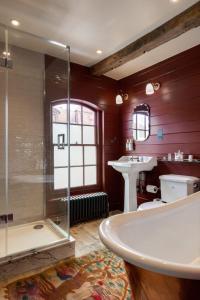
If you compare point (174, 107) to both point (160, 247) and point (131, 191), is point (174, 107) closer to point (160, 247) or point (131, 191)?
point (131, 191)

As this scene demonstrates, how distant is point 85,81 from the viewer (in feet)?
11.9

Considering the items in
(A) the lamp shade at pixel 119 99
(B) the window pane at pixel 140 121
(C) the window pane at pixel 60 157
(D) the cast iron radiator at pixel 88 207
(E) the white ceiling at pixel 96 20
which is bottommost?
(D) the cast iron radiator at pixel 88 207

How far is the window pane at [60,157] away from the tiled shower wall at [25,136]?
0.21m

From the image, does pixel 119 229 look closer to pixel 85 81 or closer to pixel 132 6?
pixel 132 6

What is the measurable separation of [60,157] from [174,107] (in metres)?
1.92

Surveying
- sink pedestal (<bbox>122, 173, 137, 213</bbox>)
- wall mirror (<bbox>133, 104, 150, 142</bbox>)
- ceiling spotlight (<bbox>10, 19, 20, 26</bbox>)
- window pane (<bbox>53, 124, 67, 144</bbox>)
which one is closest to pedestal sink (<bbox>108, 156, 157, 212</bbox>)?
sink pedestal (<bbox>122, 173, 137, 213</bbox>)

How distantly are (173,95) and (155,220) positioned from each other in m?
2.15

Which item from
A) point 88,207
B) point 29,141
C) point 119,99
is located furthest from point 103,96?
point 88,207

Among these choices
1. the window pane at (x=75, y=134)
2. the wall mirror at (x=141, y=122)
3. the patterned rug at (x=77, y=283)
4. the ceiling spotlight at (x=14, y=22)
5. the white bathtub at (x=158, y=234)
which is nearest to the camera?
the white bathtub at (x=158, y=234)

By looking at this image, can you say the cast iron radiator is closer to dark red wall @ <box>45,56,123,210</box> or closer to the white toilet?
dark red wall @ <box>45,56,123,210</box>

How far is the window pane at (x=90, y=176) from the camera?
383cm

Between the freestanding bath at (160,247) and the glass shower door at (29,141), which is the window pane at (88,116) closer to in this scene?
the glass shower door at (29,141)

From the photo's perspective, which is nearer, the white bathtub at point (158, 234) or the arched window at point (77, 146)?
the white bathtub at point (158, 234)

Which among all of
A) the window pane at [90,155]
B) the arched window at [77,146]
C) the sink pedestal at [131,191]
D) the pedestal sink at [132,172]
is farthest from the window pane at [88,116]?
the sink pedestal at [131,191]
